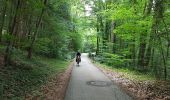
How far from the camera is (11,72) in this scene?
465 inches

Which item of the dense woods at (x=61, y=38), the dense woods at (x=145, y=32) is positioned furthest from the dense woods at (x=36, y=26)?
the dense woods at (x=145, y=32)

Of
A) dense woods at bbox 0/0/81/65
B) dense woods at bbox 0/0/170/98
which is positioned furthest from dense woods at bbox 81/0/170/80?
dense woods at bbox 0/0/81/65

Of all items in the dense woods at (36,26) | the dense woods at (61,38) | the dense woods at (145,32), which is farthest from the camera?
the dense woods at (36,26)

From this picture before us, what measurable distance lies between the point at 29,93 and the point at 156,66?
47.9ft

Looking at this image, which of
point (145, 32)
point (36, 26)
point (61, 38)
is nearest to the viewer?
point (145, 32)

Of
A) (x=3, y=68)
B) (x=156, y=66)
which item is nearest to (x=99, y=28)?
(x=156, y=66)

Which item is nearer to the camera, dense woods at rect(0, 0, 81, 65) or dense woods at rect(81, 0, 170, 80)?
dense woods at rect(81, 0, 170, 80)

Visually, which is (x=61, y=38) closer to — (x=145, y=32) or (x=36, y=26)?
(x=36, y=26)

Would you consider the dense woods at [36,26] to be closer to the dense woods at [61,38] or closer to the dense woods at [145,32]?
the dense woods at [61,38]

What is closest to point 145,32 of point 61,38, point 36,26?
point 36,26

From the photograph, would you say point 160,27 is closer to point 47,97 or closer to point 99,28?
point 47,97

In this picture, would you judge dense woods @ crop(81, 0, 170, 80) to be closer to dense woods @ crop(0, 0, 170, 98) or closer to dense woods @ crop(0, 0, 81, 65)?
dense woods @ crop(0, 0, 170, 98)

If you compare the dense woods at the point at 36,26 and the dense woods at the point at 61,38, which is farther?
the dense woods at the point at 36,26

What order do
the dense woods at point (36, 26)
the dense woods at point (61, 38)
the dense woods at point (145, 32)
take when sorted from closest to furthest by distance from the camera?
the dense woods at point (61, 38) < the dense woods at point (145, 32) < the dense woods at point (36, 26)
